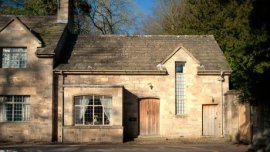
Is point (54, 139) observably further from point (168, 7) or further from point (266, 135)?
point (168, 7)

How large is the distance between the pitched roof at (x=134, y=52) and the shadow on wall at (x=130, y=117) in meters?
2.05

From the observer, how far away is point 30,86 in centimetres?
3084

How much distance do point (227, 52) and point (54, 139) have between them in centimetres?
1603

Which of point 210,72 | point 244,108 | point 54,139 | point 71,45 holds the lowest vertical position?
point 54,139

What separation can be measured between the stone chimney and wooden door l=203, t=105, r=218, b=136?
39.1ft

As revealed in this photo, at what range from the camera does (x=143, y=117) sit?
3180 cm

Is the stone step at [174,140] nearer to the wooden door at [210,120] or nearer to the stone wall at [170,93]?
the stone wall at [170,93]

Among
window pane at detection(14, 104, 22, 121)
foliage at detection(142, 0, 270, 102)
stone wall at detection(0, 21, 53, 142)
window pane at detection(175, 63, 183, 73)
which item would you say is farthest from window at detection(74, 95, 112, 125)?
foliage at detection(142, 0, 270, 102)

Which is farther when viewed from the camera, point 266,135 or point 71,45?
point 71,45

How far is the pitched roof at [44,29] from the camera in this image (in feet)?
103

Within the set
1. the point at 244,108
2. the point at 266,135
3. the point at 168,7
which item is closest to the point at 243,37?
the point at 266,135

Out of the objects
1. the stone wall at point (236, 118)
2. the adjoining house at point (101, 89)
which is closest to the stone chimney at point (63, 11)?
the adjoining house at point (101, 89)

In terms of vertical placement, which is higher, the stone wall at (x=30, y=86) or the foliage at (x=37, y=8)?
the foliage at (x=37, y=8)

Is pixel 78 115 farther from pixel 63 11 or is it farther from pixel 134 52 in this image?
pixel 63 11
